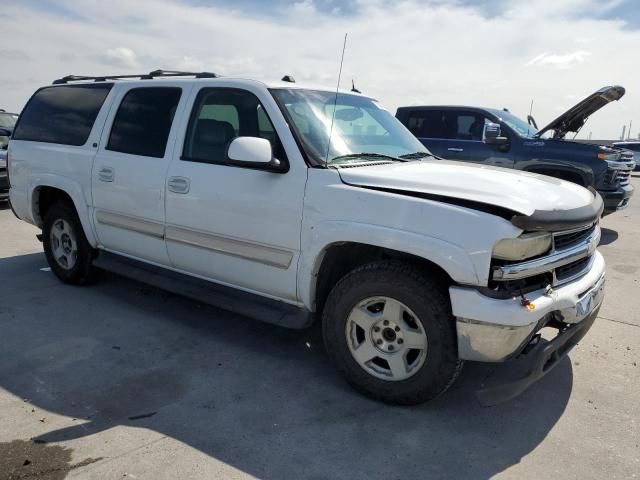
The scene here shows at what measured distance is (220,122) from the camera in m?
3.92

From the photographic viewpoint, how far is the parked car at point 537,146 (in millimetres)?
8070

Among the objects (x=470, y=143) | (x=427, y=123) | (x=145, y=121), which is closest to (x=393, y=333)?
(x=145, y=121)

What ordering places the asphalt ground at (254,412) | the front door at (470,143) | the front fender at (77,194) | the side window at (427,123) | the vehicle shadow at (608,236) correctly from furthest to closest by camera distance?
the side window at (427,123)
the front door at (470,143)
the vehicle shadow at (608,236)
the front fender at (77,194)
the asphalt ground at (254,412)

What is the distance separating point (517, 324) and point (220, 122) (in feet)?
8.22

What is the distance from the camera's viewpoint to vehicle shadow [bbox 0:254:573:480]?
2744 millimetres

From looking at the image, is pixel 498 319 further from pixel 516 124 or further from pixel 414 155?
pixel 516 124

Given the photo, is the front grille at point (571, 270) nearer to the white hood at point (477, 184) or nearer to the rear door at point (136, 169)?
the white hood at point (477, 184)

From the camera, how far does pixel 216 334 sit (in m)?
4.24

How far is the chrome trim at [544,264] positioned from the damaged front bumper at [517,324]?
0.12 metres

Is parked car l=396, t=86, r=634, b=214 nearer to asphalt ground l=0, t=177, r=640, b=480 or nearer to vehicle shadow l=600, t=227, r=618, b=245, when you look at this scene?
vehicle shadow l=600, t=227, r=618, b=245

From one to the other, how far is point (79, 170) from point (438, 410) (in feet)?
12.2

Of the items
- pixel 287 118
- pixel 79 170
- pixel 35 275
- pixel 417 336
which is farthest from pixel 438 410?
pixel 35 275

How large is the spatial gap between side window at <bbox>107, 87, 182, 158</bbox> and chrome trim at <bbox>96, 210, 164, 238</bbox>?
55 centimetres

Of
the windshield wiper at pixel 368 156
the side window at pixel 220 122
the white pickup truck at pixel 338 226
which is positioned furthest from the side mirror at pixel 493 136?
the side window at pixel 220 122
